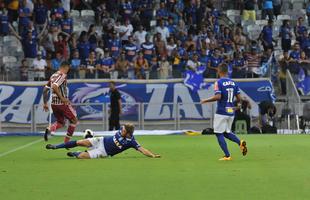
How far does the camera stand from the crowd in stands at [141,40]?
29.9 meters

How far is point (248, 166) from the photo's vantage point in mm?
13820

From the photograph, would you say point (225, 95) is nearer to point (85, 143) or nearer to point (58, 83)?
point (85, 143)

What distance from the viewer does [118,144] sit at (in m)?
15.2

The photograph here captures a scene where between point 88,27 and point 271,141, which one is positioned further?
point 88,27

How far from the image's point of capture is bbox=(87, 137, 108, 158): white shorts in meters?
15.6

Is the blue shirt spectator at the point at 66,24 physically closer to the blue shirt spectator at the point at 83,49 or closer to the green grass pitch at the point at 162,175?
the blue shirt spectator at the point at 83,49

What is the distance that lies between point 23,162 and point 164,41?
57.9 feet

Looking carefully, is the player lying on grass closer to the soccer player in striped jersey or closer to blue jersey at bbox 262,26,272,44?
the soccer player in striped jersey

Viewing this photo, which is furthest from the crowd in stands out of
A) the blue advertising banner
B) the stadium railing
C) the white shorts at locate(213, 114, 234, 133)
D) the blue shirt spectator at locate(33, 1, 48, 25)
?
the white shorts at locate(213, 114, 234, 133)

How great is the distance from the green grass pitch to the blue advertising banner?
1031cm

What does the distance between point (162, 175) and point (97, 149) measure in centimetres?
361

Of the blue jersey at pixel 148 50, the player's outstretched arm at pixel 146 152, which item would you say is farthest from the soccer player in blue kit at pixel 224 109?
the blue jersey at pixel 148 50

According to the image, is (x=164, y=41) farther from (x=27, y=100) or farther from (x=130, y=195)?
(x=130, y=195)

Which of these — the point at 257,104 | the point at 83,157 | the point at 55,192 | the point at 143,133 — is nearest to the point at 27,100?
the point at 143,133
